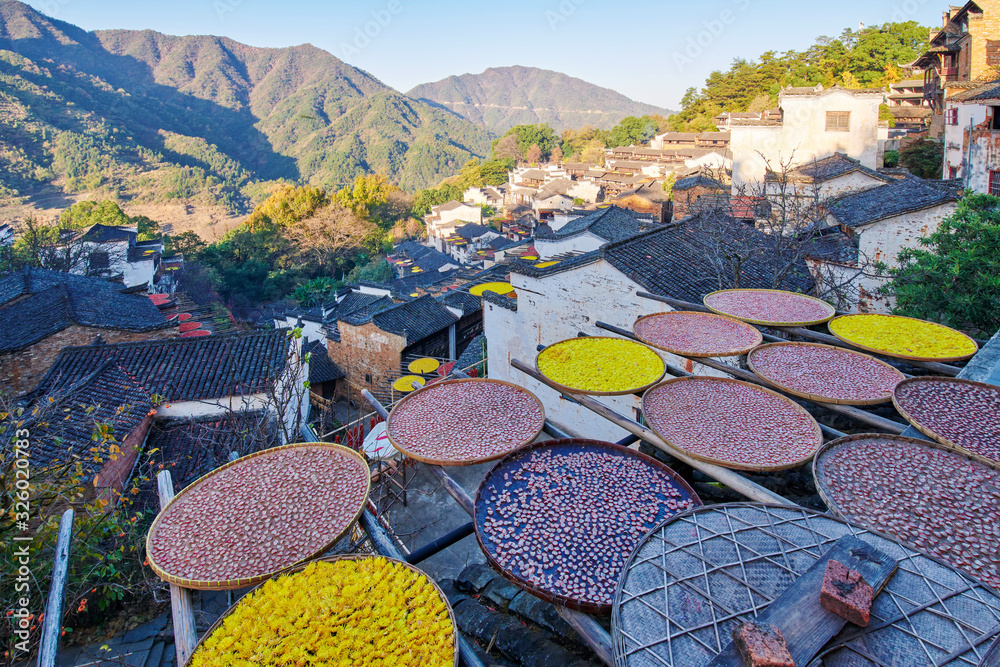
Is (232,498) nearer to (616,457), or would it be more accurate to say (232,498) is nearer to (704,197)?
(616,457)

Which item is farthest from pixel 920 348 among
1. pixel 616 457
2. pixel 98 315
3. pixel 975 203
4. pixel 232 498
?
pixel 98 315

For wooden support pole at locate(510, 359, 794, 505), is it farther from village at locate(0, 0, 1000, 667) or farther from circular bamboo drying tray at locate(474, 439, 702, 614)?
circular bamboo drying tray at locate(474, 439, 702, 614)

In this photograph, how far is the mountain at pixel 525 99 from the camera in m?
151

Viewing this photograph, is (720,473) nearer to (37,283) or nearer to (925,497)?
(925,497)

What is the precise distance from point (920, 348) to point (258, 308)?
31.5m

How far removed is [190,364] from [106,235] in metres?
21.4

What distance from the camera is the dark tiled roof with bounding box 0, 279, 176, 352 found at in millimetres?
11484

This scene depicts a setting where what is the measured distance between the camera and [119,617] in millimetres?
5398

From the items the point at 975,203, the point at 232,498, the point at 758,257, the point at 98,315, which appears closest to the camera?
the point at 232,498

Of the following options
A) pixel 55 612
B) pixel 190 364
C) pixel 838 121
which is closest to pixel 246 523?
pixel 55 612

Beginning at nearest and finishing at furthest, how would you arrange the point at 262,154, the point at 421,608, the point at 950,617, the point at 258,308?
the point at 950,617
the point at 421,608
the point at 258,308
the point at 262,154

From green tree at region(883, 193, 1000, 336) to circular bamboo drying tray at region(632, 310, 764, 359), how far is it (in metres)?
3.70

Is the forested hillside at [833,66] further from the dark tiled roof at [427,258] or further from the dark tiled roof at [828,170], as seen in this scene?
the dark tiled roof at [427,258]

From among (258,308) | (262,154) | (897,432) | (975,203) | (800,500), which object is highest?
(262,154)
